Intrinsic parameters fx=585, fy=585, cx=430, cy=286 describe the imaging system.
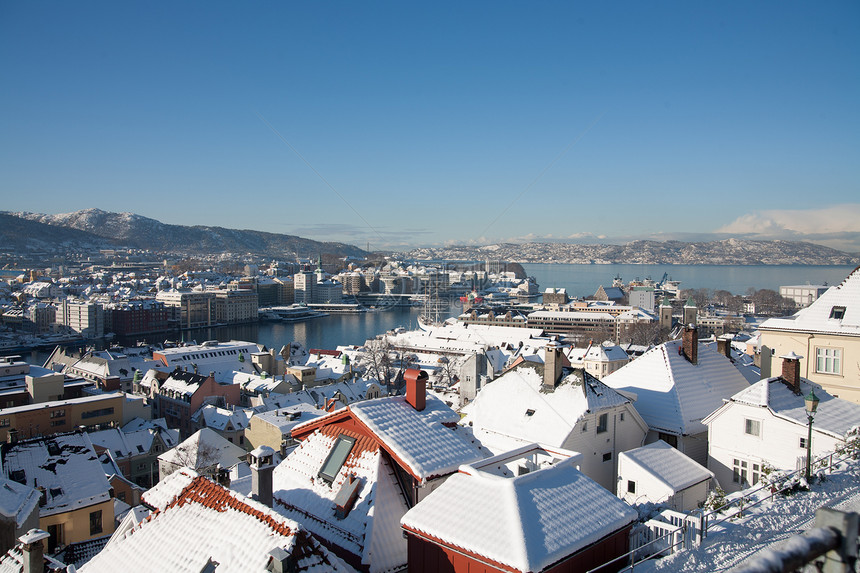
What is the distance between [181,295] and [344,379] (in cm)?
4419

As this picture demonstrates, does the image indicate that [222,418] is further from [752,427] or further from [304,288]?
[304,288]

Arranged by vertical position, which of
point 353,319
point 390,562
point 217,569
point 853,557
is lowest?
point 353,319

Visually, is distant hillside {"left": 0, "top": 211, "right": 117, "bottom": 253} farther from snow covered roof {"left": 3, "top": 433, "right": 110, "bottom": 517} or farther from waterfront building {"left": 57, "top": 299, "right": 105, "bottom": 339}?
snow covered roof {"left": 3, "top": 433, "right": 110, "bottom": 517}

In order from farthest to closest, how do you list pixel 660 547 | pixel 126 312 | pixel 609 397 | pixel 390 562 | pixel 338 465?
pixel 126 312 → pixel 609 397 → pixel 338 465 → pixel 390 562 → pixel 660 547

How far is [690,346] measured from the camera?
9.48m

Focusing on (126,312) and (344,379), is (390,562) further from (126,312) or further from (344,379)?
(126,312)

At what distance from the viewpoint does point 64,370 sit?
91.6 ft

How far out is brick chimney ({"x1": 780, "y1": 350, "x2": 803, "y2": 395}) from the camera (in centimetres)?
695

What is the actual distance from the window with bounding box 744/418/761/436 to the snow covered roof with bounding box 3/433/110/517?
902 centimetres

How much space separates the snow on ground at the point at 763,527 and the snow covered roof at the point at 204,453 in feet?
41.7

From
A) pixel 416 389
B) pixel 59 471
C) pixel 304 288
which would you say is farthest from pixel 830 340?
pixel 304 288

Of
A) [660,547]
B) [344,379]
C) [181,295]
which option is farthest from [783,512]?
[181,295]

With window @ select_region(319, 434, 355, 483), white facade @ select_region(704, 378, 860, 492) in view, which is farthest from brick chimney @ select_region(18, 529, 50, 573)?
white facade @ select_region(704, 378, 860, 492)

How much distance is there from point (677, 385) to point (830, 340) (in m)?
2.18
